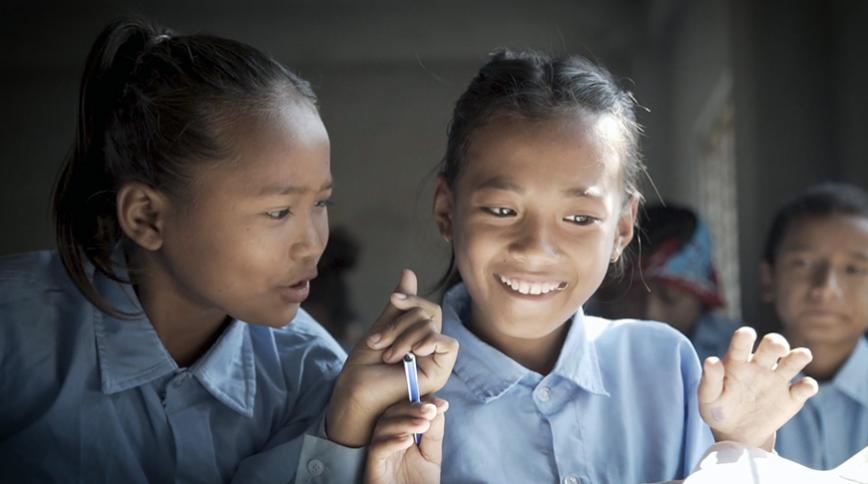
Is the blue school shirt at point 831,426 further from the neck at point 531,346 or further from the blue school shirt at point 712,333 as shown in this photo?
the neck at point 531,346

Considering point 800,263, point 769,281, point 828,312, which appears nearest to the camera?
point 828,312

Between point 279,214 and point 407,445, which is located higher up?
point 279,214

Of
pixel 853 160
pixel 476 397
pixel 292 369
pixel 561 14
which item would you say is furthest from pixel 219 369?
pixel 561 14

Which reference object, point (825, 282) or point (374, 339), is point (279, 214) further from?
point (825, 282)

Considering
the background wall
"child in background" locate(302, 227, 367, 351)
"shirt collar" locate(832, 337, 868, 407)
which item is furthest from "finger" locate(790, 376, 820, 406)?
the background wall

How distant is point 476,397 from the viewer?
1443 mm

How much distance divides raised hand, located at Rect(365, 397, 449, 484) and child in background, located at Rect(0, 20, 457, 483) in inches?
0.8

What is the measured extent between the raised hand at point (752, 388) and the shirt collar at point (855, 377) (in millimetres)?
906

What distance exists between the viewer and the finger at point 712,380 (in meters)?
1.28

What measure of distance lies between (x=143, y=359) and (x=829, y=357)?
1.49m

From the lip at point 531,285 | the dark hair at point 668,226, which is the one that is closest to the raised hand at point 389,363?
the lip at point 531,285

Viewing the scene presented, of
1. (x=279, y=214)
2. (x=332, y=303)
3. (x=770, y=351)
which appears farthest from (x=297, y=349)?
(x=332, y=303)

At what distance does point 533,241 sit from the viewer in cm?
137

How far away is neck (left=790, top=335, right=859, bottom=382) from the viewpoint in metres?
2.24
